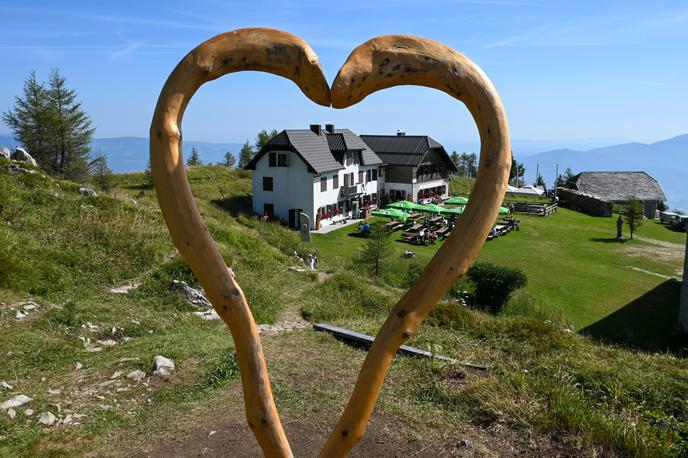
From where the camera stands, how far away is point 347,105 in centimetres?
327

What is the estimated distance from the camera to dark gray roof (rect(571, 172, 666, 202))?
2014 inches

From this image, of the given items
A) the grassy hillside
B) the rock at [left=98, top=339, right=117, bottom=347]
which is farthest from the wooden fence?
the rock at [left=98, top=339, right=117, bottom=347]

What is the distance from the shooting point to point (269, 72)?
338 centimetres

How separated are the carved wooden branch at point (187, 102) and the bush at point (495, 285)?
15143 millimetres

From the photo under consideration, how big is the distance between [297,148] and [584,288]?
64.7 feet

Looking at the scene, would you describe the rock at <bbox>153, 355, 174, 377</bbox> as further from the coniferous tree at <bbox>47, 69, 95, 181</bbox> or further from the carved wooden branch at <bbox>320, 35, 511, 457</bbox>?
the coniferous tree at <bbox>47, 69, 95, 181</bbox>

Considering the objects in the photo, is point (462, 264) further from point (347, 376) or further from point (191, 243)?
point (347, 376)

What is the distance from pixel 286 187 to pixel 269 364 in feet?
87.0

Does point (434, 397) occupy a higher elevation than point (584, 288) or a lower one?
higher

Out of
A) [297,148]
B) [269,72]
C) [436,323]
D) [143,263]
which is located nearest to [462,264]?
[269,72]

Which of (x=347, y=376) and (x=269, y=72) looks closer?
(x=269, y=72)

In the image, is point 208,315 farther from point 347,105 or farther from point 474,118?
point 474,118

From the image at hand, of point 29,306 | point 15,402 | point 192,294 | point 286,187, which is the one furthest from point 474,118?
point 286,187

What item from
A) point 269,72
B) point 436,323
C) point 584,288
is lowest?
point 584,288
